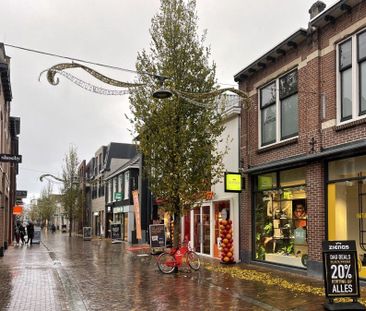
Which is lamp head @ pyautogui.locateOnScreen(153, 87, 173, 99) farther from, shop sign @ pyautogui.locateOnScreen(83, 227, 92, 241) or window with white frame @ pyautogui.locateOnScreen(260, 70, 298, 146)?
shop sign @ pyautogui.locateOnScreen(83, 227, 92, 241)

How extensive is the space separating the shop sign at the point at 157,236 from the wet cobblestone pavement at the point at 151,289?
3838 millimetres

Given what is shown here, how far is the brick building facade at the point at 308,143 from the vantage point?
12.7 meters

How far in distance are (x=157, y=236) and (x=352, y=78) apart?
Answer: 1163cm

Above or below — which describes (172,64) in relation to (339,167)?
above

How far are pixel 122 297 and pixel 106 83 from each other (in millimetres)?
4989

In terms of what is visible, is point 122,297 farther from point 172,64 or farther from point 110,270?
point 172,64

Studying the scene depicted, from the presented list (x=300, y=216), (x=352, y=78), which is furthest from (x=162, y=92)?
(x=300, y=216)

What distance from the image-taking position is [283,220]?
16.0 meters

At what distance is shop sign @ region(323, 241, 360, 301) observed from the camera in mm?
9141

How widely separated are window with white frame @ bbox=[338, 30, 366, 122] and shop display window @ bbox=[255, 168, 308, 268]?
2697mm

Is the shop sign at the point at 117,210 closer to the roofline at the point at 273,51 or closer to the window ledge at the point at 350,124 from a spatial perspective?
the roofline at the point at 273,51

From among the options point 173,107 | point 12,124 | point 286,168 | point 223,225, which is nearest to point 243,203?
point 223,225

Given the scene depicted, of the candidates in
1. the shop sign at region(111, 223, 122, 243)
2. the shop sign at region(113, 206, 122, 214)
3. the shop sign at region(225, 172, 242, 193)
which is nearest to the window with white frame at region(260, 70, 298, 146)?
the shop sign at region(225, 172, 242, 193)

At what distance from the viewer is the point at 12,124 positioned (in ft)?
115
